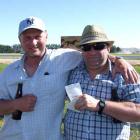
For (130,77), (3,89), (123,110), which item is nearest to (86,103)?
(123,110)

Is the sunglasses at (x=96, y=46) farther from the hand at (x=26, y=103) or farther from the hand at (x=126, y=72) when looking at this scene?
the hand at (x=26, y=103)

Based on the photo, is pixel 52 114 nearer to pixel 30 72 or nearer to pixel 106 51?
pixel 30 72

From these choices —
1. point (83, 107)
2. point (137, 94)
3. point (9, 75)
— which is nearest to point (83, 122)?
point (83, 107)

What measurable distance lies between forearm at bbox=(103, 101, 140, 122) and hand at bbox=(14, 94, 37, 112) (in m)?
0.70

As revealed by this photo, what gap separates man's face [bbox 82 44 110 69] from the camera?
3.79m

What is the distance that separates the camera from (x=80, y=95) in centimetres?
357

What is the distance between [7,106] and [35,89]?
32cm

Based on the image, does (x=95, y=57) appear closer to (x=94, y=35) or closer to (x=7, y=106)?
(x=94, y=35)

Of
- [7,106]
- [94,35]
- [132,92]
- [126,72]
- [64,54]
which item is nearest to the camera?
[132,92]

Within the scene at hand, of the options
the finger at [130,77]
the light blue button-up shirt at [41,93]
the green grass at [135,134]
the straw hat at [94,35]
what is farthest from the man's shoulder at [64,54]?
the green grass at [135,134]

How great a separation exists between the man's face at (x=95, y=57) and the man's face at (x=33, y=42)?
17.3 inches

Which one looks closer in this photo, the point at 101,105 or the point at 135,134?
the point at 101,105

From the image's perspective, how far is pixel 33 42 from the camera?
3895mm

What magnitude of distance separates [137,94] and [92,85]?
42 centimetres
